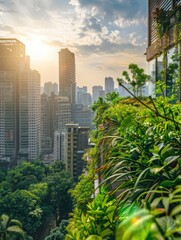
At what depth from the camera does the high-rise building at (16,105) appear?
3591 centimetres

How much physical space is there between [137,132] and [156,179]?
598 mm

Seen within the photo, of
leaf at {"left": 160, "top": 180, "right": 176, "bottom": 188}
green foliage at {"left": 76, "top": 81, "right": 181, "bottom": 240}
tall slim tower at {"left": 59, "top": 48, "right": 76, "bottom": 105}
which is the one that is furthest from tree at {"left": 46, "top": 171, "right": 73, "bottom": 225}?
tall slim tower at {"left": 59, "top": 48, "right": 76, "bottom": 105}

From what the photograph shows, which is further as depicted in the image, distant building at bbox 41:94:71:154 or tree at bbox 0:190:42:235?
distant building at bbox 41:94:71:154

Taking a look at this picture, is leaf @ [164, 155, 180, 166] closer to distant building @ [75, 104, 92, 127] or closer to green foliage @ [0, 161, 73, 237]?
green foliage @ [0, 161, 73, 237]

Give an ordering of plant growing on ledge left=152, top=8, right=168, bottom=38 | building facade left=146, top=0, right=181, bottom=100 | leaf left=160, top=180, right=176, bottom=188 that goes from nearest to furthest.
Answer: leaf left=160, top=180, right=176, bottom=188, building facade left=146, top=0, right=181, bottom=100, plant growing on ledge left=152, top=8, right=168, bottom=38

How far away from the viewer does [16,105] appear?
119ft

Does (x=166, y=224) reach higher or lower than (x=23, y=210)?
higher

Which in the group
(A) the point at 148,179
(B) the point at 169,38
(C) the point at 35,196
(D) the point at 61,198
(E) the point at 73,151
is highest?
(B) the point at 169,38

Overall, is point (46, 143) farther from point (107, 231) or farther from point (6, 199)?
point (107, 231)

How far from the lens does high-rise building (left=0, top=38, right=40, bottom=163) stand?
3591 cm

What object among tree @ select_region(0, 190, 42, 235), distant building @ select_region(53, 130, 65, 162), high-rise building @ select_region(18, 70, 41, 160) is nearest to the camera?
tree @ select_region(0, 190, 42, 235)

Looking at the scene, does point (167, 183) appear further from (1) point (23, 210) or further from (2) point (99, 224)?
(1) point (23, 210)

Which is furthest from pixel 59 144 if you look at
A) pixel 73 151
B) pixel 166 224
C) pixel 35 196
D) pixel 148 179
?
pixel 166 224

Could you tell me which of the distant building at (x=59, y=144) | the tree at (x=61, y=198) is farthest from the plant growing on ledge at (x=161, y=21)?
the distant building at (x=59, y=144)
